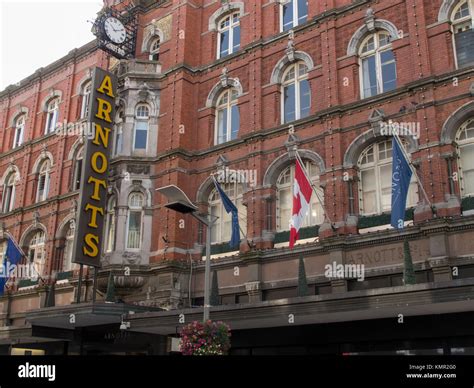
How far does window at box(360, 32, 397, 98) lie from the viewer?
21.2 meters

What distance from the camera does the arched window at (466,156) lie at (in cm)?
1806

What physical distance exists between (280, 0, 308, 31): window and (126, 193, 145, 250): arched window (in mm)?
10754

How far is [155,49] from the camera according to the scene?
99.0 ft

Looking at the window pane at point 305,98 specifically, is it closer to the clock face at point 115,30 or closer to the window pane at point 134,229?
the window pane at point 134,229

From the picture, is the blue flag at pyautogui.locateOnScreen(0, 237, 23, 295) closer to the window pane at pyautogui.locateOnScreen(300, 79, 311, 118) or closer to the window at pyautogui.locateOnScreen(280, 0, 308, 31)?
the window pane at pyautogui.locateOnScreen(300, 79, 311, 118)

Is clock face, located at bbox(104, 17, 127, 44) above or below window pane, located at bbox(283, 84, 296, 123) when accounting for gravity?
above

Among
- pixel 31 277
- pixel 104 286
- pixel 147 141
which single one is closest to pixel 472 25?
pixel 147 141

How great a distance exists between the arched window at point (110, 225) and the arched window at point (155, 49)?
8667mm

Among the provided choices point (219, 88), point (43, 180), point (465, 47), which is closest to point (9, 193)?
point (43, 180)

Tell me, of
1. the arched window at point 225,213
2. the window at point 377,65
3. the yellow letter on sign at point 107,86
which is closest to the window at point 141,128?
the yellow letter on sign at point 107,86

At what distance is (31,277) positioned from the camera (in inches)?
1204

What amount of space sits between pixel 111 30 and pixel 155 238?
492 inches

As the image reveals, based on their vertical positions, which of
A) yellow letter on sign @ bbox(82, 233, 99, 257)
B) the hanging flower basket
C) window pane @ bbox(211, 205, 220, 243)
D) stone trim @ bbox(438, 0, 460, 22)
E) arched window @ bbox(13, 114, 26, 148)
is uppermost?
arched window @ bbox(13, 114, 26, 148)


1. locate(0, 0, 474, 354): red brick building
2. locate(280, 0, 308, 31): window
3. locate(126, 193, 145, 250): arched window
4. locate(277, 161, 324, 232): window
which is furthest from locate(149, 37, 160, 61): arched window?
locate(277, 161, 324, 232): window
